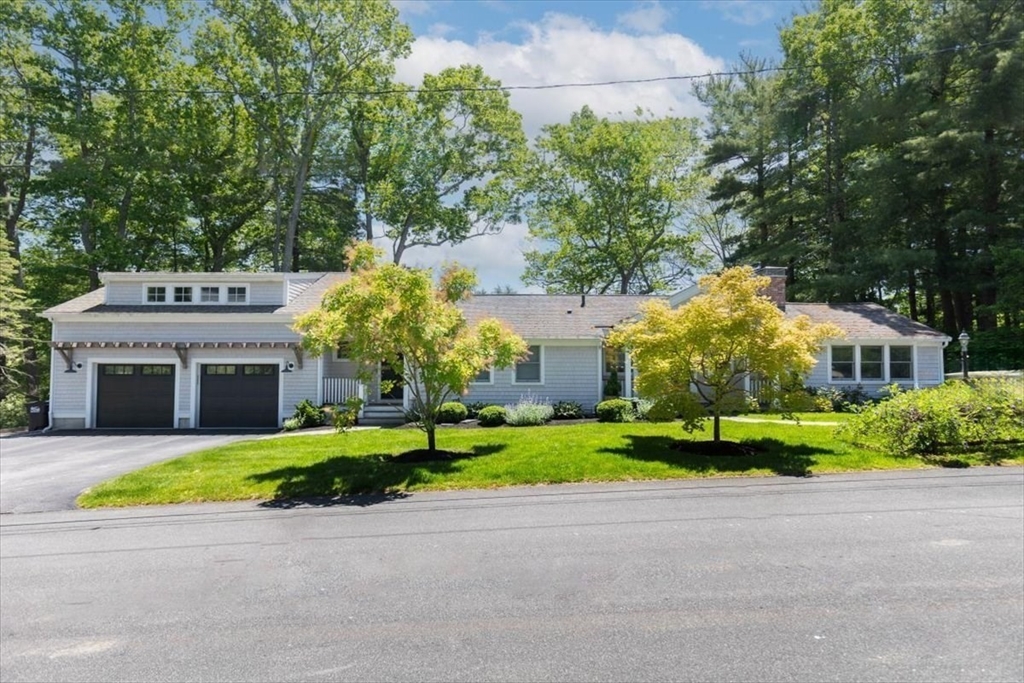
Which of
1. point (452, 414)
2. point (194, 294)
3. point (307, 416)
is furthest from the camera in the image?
point (194, 294)

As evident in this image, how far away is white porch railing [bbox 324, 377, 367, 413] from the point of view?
2117 cm

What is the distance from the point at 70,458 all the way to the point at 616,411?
47.9 feet

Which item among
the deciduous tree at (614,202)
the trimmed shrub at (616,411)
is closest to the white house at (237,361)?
the trimmed shrub at (616,411)

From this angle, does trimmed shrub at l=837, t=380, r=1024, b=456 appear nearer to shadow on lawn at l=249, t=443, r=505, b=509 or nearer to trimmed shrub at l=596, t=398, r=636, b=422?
trimmed shrub at l=596, t=398, r=636, b=422

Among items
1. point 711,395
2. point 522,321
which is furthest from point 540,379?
point 711,395

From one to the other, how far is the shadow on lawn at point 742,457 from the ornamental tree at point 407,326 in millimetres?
3452

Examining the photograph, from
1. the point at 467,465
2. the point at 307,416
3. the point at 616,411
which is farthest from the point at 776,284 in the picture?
the point at 307,416

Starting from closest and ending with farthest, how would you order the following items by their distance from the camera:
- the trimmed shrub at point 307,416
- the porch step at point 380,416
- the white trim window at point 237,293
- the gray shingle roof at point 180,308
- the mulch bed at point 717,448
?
the mulch bed at point 717,448 < the trimmed shrub at point 307,416 < the porch step at point 380,416 < the gray shingle roof at point 180,308 < the white trim window at point 237,293

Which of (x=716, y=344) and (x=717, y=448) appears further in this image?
(x=717, y=448)

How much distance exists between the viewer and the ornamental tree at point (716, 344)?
12.3 m

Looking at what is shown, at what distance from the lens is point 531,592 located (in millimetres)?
5594

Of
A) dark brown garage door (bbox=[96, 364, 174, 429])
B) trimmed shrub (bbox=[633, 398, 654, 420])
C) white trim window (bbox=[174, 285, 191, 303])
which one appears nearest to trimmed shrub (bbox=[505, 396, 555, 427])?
trimmed shrub (bbox=[633, 398, 654, 420])

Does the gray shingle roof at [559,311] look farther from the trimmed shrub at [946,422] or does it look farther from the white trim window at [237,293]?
the trimmed shrub at [946,422]

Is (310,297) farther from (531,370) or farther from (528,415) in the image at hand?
(528,415)
